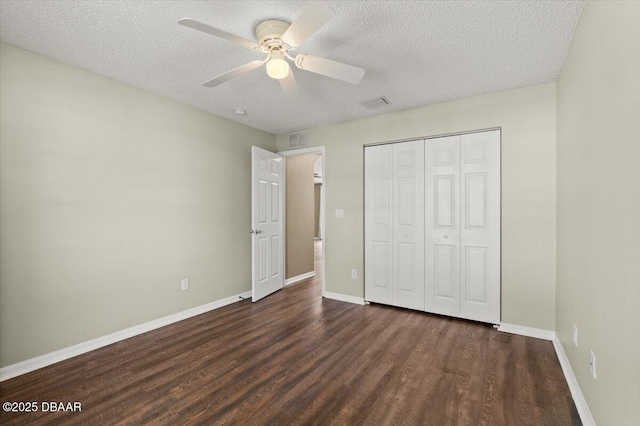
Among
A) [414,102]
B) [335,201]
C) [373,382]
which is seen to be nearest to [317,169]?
[335,201]

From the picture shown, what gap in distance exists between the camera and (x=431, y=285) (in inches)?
139

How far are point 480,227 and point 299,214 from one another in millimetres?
2992

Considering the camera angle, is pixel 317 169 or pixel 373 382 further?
pixel 317 169

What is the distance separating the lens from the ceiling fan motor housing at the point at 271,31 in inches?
76.0

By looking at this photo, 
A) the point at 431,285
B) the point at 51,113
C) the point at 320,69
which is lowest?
the point at 431,285

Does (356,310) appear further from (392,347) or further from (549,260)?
(549,260)

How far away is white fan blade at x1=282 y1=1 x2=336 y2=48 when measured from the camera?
147 centimetres

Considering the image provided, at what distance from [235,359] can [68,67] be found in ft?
9.47

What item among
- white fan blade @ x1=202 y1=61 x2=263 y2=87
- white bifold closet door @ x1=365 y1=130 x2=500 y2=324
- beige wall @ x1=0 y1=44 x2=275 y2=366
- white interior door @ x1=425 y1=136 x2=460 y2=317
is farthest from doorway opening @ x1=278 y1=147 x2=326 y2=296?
white fan blade @ x1=202 y1=61 x2=263 y2=87

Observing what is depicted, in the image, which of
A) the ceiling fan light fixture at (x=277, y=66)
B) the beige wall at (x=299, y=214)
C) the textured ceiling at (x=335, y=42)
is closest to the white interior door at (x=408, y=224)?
the textured ceiling at (x=335, y=42)

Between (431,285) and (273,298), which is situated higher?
(431,285)

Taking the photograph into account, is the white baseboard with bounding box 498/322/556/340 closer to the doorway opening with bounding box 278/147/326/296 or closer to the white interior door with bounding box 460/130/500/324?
the white interior door with bounding box 460/130/500/324

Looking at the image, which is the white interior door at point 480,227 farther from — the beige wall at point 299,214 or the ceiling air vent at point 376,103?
the beige wall at point 299,214

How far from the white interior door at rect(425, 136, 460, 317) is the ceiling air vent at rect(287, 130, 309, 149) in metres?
1.78
